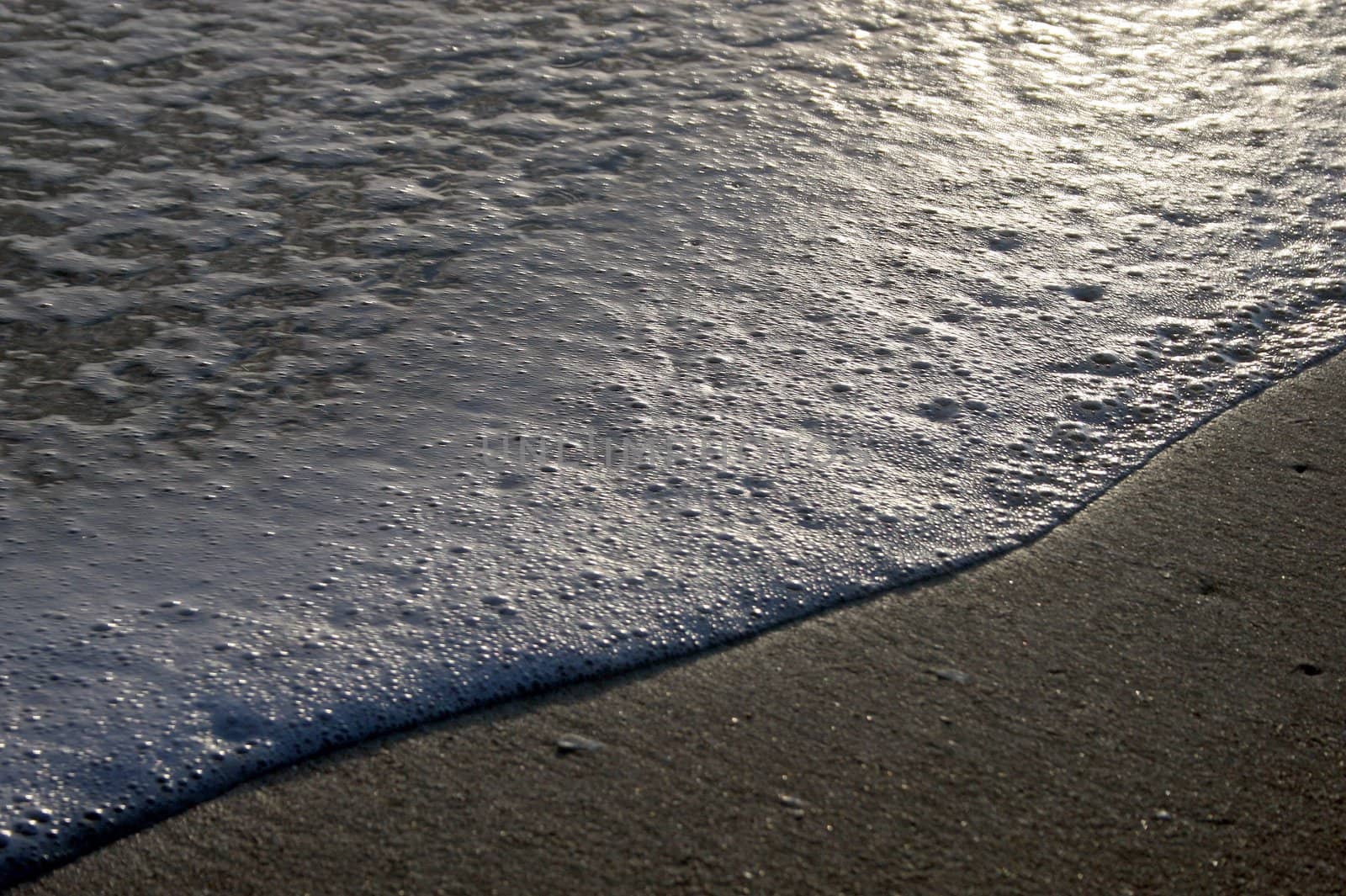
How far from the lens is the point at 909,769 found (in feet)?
5.44

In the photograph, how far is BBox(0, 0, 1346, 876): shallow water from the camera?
188 cm

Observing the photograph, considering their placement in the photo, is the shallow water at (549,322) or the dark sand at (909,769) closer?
the dark sand at (909,769)

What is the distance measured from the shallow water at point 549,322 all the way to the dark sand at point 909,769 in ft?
0.31

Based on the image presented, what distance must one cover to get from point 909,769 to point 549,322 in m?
1.27

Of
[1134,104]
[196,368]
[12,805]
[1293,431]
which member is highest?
[1134,104]

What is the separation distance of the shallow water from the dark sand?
0.31 ft

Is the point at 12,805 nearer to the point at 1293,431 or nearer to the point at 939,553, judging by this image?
the point at 939,553

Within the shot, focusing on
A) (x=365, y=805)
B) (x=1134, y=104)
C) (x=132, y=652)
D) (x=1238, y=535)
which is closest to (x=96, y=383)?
(x=132, y=652)

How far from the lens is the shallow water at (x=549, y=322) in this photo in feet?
6.18

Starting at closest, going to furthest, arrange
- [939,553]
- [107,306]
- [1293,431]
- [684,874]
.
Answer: [684,874], [939,553], [1293,431], [107,306]

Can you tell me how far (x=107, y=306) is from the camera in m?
2.70

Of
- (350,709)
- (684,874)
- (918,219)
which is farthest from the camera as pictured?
(918,219)

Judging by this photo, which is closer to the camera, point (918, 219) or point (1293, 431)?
point (1293, 431)

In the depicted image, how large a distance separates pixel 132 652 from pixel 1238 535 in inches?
61.8
